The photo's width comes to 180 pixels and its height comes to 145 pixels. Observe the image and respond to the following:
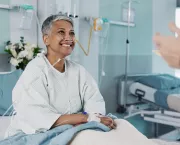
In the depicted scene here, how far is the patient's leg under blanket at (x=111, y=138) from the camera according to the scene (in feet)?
4.74

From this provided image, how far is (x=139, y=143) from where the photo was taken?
146 centimetres

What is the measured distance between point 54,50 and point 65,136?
26.1 inches

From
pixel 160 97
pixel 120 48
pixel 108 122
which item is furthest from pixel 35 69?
pixel 120 48

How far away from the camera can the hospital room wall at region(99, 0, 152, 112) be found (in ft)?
13.0

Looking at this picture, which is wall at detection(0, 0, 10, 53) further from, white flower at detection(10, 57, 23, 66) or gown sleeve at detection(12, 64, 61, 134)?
gown sleeve at detection(12, 64, 61, 134)

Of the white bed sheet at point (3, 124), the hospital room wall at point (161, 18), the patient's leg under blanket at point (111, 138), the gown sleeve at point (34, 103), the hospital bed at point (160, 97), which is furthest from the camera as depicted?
the hospital room wall at point (161, 18)

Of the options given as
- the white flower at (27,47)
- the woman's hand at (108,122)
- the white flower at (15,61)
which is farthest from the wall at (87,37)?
the woman's hand at (108,122)

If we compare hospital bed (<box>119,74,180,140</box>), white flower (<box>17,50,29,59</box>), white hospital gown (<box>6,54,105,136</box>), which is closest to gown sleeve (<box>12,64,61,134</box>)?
white hospital gown (<box>6,54,105,136</box>)

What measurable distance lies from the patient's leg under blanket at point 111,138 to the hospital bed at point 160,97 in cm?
186

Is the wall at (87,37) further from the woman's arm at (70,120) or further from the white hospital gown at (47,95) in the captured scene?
the woman's arm at (70,120)

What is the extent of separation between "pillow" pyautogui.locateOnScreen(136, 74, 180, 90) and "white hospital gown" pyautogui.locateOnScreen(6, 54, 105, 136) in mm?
1887

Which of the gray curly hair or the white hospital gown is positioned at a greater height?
the gray curly hair

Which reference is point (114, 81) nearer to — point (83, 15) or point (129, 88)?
point (129, 88)

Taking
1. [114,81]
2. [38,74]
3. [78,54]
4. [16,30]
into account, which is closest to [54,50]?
[38,74]
